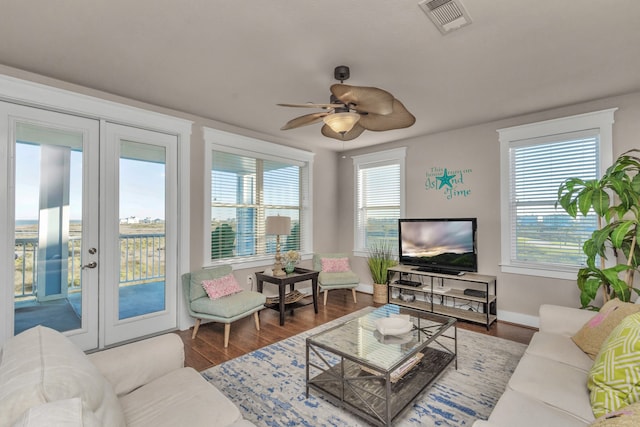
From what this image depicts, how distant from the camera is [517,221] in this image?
12.6 ft

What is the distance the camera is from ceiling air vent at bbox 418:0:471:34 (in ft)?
5.89

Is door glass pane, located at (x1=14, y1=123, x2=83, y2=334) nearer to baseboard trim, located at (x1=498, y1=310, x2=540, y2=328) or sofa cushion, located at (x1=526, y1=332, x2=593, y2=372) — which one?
sofa cushion, located at (x1=526, y1=332, x2=593, y2=372)

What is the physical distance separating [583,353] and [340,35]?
2666 mm

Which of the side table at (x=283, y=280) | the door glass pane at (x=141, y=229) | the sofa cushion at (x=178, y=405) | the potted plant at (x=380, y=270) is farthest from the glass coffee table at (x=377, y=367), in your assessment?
the door glass pane at (x=141, y=229)

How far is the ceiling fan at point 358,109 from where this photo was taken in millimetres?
1975

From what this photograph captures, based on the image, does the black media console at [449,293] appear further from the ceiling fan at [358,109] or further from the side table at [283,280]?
the ceiling fan at [358,109]

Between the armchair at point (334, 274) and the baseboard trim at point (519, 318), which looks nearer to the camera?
the baseboard trim at point (519, 318)

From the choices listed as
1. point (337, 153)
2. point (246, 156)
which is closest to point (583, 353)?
point (246, 156)

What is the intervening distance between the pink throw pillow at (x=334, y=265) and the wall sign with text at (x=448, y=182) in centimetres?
175

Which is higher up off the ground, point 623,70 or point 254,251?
point 623,70

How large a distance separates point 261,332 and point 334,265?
5.55ft

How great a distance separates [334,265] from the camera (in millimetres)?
4844

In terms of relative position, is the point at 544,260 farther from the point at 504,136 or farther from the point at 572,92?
the point at 572,92

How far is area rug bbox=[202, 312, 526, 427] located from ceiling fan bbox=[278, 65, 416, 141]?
1995 millimetres
